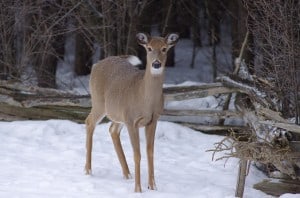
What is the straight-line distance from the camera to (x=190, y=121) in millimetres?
10891

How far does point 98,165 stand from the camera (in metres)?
8.84

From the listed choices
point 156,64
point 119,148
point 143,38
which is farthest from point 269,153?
point 119,148

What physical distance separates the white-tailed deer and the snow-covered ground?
0.99 feet

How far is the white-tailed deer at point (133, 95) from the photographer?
303 inches

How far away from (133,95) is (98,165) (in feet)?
4.19

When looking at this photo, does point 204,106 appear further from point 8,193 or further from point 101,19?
point 8,193

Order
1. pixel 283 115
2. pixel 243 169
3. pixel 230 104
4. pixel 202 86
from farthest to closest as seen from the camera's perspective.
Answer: pixel 230 104 → pixel 202 86 → pixel 283 115 → pixel 243 169

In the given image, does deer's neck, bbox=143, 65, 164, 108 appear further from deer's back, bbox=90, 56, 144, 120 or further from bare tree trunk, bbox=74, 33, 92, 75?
bare tree trunk, bbox=74, 33, 92, 75

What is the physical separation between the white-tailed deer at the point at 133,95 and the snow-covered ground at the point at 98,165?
30 centimetres

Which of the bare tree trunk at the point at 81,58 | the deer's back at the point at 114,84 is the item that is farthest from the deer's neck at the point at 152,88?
the bare tree trunk at the point at 81,58

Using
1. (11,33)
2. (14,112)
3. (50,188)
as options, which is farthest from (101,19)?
(50,188)

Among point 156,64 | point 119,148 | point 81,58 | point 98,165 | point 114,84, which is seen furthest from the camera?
point 81,58

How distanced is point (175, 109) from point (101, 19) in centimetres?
259

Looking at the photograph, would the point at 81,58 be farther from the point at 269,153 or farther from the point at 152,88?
the point at 269,153
